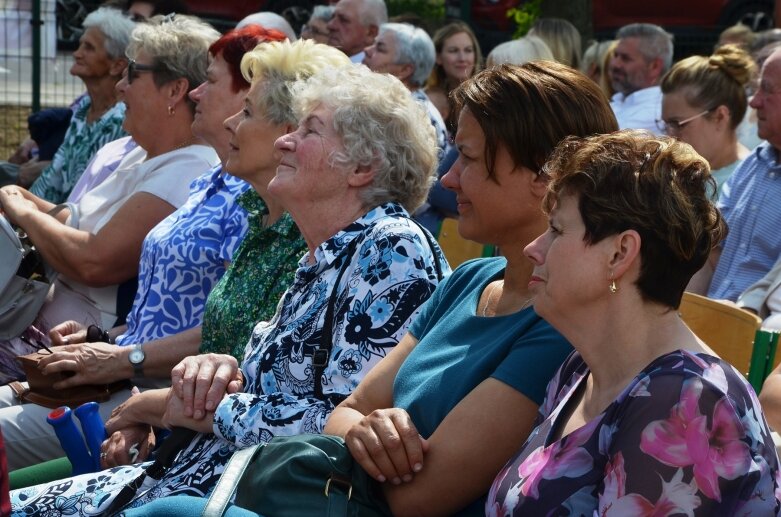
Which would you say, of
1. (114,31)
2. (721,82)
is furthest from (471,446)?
(114,31)

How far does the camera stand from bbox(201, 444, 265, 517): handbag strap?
214 cm

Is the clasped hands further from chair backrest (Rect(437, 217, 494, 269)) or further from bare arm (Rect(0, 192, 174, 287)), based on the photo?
chair backrest (Rect(437, 217, 494, 269))

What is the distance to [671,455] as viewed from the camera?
182 cm

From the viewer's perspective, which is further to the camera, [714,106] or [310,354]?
[714,106]

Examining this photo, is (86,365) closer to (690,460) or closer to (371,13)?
(690,460)

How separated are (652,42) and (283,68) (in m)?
4.57

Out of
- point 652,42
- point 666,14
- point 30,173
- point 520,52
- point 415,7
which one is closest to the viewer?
point 30,173

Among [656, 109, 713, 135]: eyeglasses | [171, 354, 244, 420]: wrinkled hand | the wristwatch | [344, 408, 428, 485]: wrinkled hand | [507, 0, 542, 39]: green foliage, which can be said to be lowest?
[507, 0, 542, 39]: green foliage

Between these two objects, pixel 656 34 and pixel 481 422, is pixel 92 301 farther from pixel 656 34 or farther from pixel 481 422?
pixel 656 34

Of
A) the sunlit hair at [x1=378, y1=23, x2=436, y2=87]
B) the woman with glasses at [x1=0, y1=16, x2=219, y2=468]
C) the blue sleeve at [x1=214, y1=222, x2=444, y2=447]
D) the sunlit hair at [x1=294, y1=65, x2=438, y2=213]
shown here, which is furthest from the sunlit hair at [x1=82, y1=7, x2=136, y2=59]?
the blue sleeve at [x1=214, y1=222, x2=444, y2=447]

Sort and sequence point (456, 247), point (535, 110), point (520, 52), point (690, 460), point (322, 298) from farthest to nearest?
point (520, 52)
point (456, 247)
point (322, 298)
point (535, 110)
point (690, 460)

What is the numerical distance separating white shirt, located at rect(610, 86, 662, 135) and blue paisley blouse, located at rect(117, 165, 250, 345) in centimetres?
359

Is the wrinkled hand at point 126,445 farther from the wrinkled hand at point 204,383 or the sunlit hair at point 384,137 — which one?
the sunlit hair at point 384,137

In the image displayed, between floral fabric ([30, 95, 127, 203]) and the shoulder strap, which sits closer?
the shoulder strap
